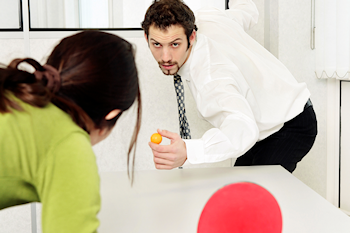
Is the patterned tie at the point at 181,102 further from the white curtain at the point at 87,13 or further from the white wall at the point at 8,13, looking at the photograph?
the white wall at the point at 8,13

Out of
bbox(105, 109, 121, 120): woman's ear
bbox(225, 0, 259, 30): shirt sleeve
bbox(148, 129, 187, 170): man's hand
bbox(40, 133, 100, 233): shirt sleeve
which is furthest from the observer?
bbox(225, 0, 259, 30): shirt sleeve

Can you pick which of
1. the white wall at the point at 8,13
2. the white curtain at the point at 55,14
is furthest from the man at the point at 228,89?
the white wall at the point at 8,13

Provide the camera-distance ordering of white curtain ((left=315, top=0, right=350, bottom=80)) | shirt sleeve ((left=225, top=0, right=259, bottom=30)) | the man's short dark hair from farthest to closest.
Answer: white curtain ((left=315, top=0, right=350, bottom=80))
shirt sleeve ((left=225, top=0, right=259, bottom=30))
the man's short dark hair

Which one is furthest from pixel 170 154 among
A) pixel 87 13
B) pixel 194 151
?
pixel 87 13

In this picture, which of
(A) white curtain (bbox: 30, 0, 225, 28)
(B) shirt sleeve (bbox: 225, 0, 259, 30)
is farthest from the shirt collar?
(A) white curtain (bbox: 30, 0, 225, 28)

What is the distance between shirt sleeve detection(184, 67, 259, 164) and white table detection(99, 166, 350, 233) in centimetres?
9

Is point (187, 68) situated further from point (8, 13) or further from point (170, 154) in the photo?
point (8, 13)

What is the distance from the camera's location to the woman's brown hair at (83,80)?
1.73 ft

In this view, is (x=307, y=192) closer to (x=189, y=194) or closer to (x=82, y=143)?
(x=189, y=194)

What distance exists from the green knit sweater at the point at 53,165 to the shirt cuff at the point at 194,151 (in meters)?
0.52

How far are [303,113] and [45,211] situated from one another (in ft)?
4.24

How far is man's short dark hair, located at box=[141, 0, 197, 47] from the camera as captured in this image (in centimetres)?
127

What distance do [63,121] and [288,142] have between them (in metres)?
1.20

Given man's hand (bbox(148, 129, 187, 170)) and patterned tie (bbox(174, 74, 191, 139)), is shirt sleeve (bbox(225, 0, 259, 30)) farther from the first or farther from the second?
man's hand (bbox(148, 129, 187, 170))
